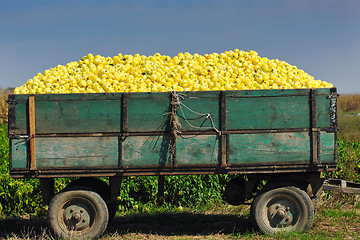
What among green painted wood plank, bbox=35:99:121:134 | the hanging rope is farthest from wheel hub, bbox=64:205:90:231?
the hanging rope

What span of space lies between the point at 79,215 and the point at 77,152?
889 mm

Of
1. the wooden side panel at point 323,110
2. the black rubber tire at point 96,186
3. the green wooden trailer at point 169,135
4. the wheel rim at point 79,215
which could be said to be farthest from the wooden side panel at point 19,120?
the wooden side panel at point 323,110

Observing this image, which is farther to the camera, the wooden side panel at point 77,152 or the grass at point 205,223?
the grass at point 205,223

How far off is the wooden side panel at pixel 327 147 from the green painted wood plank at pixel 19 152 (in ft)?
13.4

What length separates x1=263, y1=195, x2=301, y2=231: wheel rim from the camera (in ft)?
19.3

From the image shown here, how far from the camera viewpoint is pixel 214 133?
5688 millimetres

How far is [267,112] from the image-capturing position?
5.71 m

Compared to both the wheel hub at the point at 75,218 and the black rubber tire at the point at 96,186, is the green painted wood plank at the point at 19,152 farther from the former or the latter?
the wheel hub at the point at 75,218

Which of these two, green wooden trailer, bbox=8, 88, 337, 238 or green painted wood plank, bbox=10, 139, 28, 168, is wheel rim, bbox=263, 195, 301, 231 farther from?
green painted wood plank, bbox=10, 139, 28, 168

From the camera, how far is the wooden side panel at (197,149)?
18.7ft

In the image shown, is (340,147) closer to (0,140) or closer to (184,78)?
(184,78)

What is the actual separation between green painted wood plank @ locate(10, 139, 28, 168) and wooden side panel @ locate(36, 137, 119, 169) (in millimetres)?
181

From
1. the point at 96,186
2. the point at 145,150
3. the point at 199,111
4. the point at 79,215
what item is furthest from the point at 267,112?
the point at 79,215

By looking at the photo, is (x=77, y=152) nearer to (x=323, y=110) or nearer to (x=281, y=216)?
(x=281, y=216)
